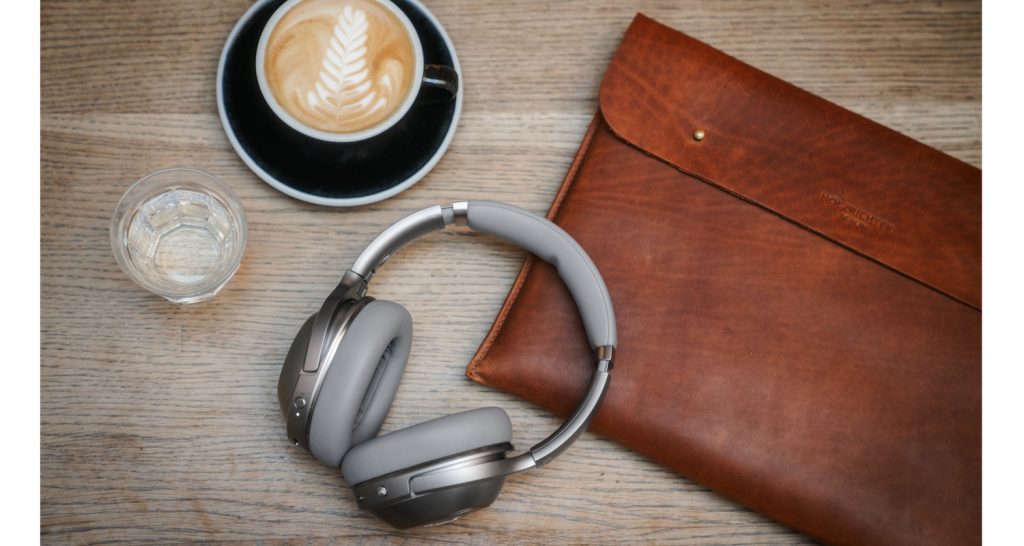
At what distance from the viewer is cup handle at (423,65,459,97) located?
24.0 inches

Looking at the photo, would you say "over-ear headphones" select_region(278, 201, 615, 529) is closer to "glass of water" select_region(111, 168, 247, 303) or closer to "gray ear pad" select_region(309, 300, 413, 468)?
"gray ear pad" select_region(309, 300, 413, 468)

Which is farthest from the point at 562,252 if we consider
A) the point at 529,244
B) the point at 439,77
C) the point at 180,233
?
the point at 180,233

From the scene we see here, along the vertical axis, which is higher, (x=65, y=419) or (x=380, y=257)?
(x=380, y=257)

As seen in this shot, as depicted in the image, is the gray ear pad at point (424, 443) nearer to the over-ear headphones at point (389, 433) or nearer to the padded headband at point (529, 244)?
the over-ear headphones at point (389, 433)

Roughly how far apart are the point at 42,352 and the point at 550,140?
0.51 metres

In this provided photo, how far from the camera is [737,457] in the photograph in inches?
24.0

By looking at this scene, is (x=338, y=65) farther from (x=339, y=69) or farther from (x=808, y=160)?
(x=808, y=160)

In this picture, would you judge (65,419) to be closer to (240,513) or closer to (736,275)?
(240,513)

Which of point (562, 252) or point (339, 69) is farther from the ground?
point (339, 69)

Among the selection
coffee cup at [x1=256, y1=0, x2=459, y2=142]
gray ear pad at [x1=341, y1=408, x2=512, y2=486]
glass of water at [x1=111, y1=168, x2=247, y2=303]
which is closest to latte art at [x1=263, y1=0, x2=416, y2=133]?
coffee cup at [x1=256, y1=0, x2=459, y2=142]

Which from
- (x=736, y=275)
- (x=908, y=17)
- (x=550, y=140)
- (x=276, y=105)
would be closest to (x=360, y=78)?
(x=276, y=105)

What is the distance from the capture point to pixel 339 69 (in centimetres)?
60

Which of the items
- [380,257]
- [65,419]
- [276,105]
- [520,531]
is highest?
[276,105]

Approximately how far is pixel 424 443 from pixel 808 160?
42 centimetres
